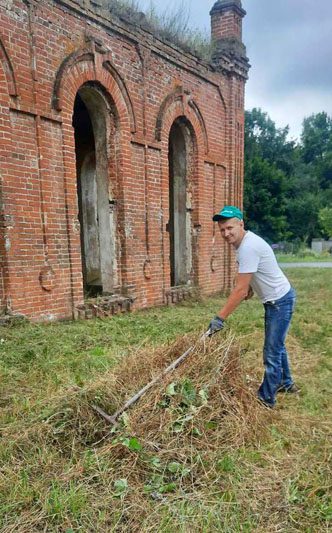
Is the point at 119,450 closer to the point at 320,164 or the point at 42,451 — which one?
the point at 42,451

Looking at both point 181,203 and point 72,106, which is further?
point 181,203

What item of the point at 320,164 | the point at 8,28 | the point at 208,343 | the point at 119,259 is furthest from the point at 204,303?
the point at 320,164

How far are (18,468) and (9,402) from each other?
952 mm

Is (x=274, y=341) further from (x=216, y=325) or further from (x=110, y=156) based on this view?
(x=110, y=156)

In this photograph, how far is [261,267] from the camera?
3576 mm

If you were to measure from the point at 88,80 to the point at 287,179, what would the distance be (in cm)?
3969

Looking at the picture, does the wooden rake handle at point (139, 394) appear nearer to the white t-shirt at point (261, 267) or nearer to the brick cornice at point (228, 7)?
the white t-shirt at point (261, 267)

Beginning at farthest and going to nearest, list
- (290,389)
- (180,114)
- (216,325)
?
(180,114), (290,389), (216,325)

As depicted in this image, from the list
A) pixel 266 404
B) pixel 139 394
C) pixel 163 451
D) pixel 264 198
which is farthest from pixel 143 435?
pixel 264 198

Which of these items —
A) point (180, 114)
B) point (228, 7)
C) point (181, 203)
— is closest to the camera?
point (180, 114)

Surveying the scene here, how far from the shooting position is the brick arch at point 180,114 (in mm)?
7661

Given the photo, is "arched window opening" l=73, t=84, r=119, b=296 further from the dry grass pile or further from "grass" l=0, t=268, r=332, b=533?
the dry grass pile

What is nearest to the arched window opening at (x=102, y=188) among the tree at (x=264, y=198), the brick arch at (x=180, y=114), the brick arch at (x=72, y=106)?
the brick arch at (x=72, y=106)

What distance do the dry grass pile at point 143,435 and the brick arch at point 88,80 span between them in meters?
4.29
